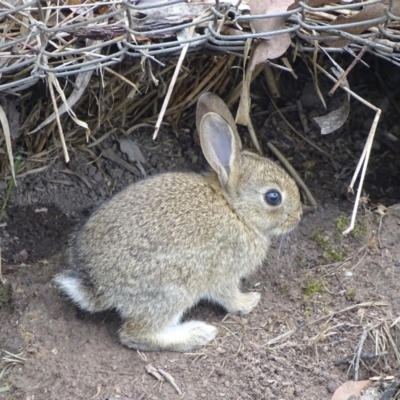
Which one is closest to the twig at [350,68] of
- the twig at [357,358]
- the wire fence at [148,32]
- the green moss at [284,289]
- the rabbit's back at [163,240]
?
the wire fence at [148,32]

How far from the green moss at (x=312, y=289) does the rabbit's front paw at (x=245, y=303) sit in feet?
0.90

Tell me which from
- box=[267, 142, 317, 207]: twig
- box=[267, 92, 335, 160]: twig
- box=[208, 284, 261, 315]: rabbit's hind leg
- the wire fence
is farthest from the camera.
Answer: box=[267, 92, 335, 160]: twig

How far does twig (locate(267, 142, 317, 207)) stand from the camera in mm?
5793

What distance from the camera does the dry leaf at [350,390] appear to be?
4133 millimetres

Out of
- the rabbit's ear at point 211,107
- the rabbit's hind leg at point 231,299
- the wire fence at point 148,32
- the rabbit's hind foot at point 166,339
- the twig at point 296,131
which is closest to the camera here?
the wire fence at point 148,32

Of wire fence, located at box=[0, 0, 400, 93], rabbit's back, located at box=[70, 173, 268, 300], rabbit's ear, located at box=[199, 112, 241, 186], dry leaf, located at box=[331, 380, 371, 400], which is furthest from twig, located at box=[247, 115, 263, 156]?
dry leaf, located at box=[331, 380, 371, 400]

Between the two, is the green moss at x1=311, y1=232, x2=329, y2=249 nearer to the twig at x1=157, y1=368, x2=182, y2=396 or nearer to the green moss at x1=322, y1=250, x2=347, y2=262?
the green moss at x1=322, y1=250, x2=347, y2=262

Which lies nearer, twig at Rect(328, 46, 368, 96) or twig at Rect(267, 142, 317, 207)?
twig at Rect(328, 46, 368, 96)

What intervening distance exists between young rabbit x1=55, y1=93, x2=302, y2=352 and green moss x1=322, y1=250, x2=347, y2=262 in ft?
0.90

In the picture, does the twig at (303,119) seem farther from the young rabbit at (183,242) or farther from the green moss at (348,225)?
the young rabbit at (183,242)

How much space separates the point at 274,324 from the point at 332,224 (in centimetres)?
95

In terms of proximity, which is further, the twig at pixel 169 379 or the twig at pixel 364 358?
the twig at pixel 364 358

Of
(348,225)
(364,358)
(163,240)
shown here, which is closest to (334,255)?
(348,225)

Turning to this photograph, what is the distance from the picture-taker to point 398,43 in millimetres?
4668
